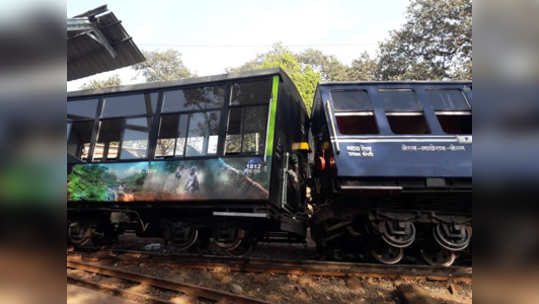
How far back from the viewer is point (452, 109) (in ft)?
18.4

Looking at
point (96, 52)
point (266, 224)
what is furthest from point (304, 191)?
point (96, 52)

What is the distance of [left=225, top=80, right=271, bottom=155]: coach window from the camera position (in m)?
5.61

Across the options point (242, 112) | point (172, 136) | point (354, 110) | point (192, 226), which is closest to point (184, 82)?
point (172, 136)

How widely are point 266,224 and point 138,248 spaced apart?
3.76 meters

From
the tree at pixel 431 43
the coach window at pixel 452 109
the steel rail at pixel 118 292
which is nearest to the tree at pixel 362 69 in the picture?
the tree at pixel 431 43

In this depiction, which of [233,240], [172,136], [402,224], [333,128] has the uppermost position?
[333,128]

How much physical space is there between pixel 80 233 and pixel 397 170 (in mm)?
7131

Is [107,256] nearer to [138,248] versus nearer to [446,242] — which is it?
[138,248]

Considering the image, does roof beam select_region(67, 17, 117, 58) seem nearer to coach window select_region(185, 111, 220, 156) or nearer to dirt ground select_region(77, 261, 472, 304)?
coach window select_region(185, 111, 220, 156)

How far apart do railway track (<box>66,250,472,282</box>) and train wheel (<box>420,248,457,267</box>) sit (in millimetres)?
256

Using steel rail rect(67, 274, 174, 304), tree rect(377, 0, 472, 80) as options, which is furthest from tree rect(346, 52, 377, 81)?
steel rail rect(67, 274, 174, 304)

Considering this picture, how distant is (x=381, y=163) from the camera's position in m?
5.19

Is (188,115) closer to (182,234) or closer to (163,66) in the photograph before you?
(182,234)

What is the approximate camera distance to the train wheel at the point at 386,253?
5.52 meters
